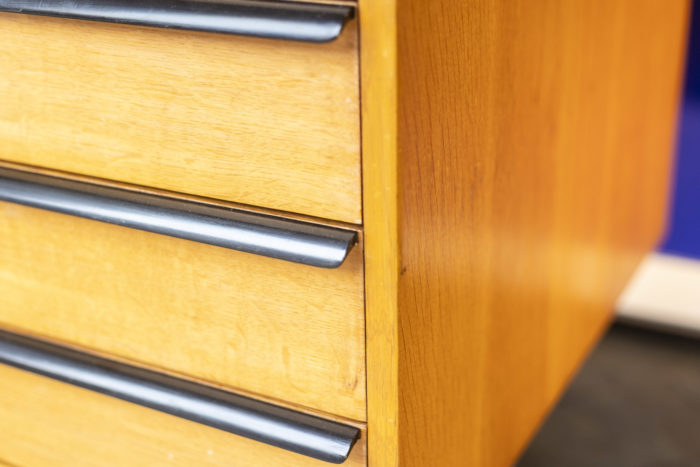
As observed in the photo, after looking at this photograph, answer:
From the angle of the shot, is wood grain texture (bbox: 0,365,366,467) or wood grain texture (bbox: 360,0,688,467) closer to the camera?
wood grain texture (bbox: 360,0,688,467)

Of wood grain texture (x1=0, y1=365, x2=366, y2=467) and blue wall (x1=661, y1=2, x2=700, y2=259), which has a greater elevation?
blue wall (x1=661, y1=2, x2=700, y2=259)

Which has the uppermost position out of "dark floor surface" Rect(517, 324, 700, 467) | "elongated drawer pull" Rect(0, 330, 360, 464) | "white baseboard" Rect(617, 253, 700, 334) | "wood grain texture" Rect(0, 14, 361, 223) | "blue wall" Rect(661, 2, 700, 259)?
"blue wall" Rect(661, 2, 700, 259)

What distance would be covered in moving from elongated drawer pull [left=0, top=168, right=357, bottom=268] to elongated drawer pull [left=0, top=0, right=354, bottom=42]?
4.3 inches

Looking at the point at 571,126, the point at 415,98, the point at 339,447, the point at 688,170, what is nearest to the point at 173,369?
the point at 339,447

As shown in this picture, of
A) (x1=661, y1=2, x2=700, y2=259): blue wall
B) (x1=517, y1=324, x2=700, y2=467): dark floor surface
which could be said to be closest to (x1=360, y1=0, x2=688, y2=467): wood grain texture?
(x1=517, y1=324, x2=700, y2=467): dark floor surface

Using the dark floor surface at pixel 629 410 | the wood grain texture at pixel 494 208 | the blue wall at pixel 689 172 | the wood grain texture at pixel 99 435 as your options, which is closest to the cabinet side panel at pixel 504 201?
the wood grain texture at pixel 494 208

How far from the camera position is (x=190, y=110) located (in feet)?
1.62

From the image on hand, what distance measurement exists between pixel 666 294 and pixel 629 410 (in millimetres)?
225

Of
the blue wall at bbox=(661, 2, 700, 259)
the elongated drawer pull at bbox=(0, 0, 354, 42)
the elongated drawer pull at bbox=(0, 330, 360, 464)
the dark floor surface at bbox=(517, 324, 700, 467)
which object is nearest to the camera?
the elongated drawer pull at bbox=(0, 0, 354, 42)

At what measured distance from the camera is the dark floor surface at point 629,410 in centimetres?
107

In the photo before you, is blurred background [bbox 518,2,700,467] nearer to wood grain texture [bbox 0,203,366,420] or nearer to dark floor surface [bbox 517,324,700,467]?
dark floor surface [bbox 517,324,700,467]

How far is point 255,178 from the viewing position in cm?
49

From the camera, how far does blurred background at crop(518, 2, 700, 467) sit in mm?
1083

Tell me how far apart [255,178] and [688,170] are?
3.34 ft
